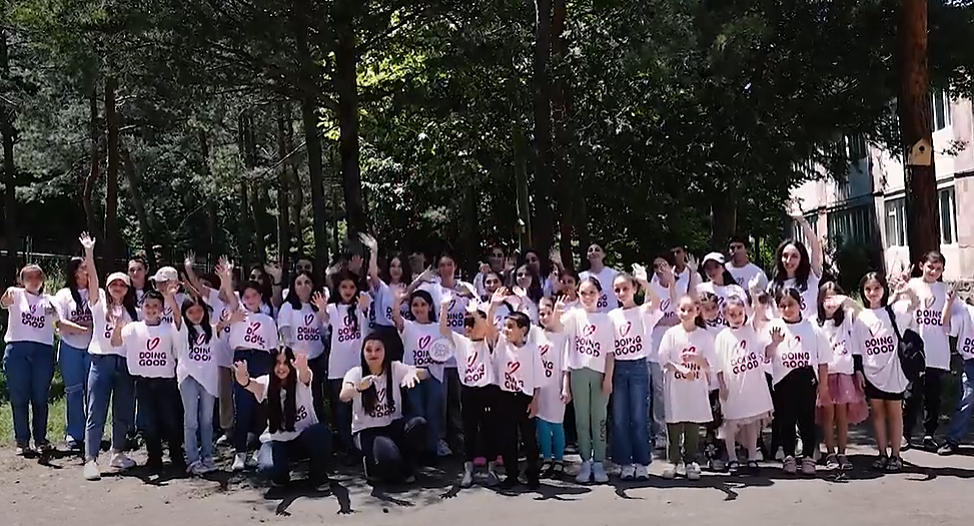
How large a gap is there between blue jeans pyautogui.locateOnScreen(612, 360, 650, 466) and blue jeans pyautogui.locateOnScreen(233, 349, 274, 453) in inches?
121

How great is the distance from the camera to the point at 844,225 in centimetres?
4338

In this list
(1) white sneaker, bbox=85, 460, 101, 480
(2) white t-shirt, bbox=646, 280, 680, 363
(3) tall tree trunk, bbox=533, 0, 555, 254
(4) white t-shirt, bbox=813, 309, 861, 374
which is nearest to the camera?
(4) white t-shirt, bbox=813, 309, 861, 374

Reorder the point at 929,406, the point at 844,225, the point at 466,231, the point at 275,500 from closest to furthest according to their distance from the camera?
the point at 275,500 → the point at 929,406 → the point at 466,231 → the point at 844,225

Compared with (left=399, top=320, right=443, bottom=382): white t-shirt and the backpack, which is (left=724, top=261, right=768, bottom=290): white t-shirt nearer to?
the backpack

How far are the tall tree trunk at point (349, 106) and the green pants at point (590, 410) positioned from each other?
17.0 ft

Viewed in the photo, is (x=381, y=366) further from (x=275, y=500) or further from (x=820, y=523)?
(x=820, y=523)

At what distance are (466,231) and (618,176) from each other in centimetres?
947

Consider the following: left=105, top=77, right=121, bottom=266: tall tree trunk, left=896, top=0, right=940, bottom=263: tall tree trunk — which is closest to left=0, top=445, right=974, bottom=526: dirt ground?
left=896, top=0, right=940, bottom=263: tall tree trunk

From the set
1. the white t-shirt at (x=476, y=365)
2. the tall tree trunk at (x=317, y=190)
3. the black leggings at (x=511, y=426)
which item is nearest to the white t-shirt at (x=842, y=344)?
the black leggings at (x=511, y=426)

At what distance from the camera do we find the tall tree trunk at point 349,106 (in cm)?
1112

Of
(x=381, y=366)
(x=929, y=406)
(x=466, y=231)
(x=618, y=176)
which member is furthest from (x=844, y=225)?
(x=381, y=366)

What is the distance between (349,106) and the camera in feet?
40.8

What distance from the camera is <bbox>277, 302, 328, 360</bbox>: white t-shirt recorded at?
9.20 m

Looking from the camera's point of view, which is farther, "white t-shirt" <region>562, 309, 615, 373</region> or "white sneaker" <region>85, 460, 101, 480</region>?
"white sneaker" <region>85, 460, 101, 480</region>
